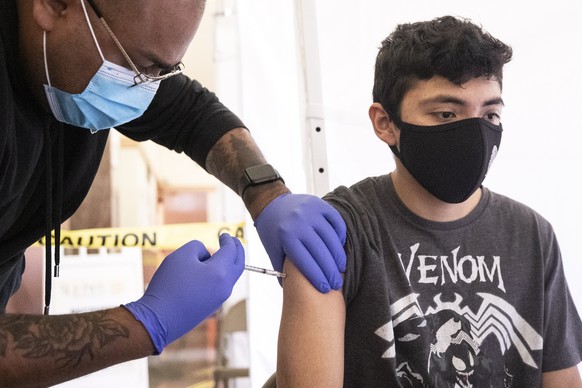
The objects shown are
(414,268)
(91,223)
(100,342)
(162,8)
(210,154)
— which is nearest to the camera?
(100,342)

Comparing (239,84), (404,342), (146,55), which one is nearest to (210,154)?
(146,55)

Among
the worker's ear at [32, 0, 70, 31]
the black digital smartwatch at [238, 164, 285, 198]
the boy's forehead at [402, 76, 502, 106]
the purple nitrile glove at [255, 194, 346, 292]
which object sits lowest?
the purple nitrile glove at [255, 194, 346, 292]

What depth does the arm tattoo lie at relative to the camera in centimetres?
104

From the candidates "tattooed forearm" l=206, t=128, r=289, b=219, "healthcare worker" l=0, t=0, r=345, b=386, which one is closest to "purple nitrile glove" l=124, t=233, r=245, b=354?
"healthcare worker" l=0, t=0, r=345, b=386

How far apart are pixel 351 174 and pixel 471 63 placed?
0.75m

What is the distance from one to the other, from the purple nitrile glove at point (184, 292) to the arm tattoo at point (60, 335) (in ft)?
0.17

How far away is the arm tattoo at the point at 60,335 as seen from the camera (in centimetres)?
104

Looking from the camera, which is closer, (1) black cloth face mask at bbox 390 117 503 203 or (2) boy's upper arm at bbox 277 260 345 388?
(2) boy's upper arm at bbox 277 260 345 388

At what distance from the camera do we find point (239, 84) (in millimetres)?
2562

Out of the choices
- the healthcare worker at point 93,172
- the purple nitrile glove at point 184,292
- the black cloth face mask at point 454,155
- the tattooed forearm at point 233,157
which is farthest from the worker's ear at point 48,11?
the black cloth face mask at point 454,155

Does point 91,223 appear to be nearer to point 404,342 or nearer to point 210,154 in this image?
point 210,154

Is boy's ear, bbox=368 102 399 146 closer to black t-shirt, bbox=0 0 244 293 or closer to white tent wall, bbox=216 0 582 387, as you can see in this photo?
black t-shirt, bbox=0 0 244 293

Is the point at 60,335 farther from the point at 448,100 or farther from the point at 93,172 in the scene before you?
the point at 448,100

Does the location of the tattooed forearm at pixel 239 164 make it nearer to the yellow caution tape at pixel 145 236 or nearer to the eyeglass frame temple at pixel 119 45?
the eyeglass frame temple at pixel 119 45
